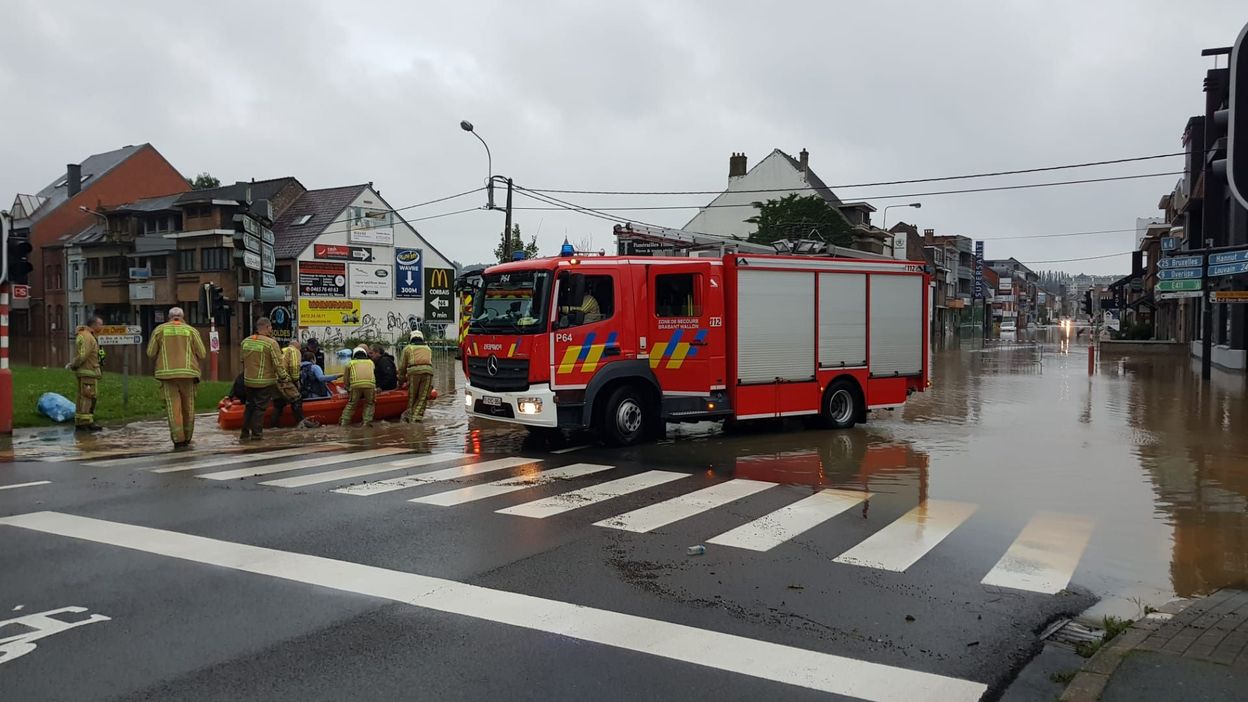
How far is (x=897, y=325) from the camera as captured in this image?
50.9ft

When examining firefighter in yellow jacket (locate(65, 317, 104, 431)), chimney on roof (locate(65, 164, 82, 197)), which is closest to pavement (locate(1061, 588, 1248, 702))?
firefighter in yellow jacket (locate(65, 317, 104, 431))

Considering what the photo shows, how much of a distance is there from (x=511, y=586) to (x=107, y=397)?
16.1m

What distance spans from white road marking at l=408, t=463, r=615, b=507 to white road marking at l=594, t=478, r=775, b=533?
1588 mm

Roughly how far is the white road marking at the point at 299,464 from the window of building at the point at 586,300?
9.34ft

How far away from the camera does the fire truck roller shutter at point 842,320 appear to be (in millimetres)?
14547

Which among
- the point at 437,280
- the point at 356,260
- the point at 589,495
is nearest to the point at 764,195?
the point at 356,260

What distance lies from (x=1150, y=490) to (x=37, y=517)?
10.8m

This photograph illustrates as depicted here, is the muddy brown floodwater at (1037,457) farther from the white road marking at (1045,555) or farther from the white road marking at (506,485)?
the white road marking at (506,485)

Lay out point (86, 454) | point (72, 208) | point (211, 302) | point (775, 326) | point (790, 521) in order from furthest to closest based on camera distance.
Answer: point (72, 208) → point (211, 302) → point (775, 326) → point (86, 454) → point (790, 521)

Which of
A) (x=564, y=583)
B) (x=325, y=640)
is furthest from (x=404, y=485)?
(x=325, y=640)

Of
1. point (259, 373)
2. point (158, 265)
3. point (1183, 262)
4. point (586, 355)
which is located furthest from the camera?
point (158, 265)

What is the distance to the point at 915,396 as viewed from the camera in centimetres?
2188

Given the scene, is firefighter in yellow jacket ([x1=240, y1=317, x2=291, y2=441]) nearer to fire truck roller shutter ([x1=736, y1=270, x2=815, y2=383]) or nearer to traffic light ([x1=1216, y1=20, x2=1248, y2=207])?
fire truck roller shutter ([x1=736, y1=270, x2=815, y2=383])

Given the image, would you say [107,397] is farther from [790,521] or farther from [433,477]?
[790,521]
